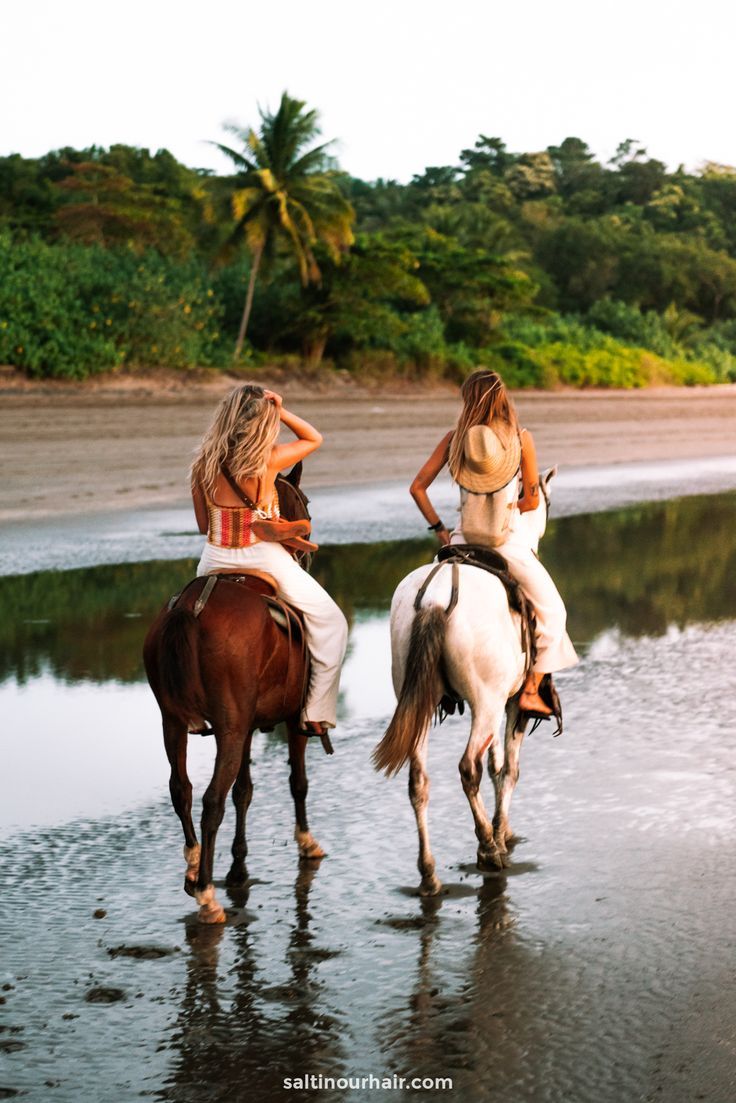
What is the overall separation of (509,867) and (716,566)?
9.41 m

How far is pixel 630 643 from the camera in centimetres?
1041

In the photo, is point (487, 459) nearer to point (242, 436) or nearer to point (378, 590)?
point (242, 436)

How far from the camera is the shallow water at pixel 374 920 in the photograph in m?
3.97

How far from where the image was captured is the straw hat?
5.93m

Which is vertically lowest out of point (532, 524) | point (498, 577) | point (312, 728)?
point (312, 728)

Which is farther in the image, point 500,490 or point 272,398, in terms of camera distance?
point 500,490

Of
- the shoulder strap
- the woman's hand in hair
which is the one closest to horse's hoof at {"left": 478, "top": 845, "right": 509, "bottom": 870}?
the shoulder strap

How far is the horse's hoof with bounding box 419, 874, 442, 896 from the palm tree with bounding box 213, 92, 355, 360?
34927 mm

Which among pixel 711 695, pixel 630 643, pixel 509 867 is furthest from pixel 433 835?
pixel 630 643

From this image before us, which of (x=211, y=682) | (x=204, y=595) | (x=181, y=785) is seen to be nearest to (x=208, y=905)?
(x=181, y=785)

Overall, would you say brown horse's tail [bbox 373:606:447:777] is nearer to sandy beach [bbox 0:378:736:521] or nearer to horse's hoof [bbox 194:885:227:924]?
horse's hoof [bbox 194:885:227:924]

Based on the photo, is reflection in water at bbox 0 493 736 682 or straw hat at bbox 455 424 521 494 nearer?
straw hat at bbox 455 424 521 494

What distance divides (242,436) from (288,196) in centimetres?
3737

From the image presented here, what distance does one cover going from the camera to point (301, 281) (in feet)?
138
